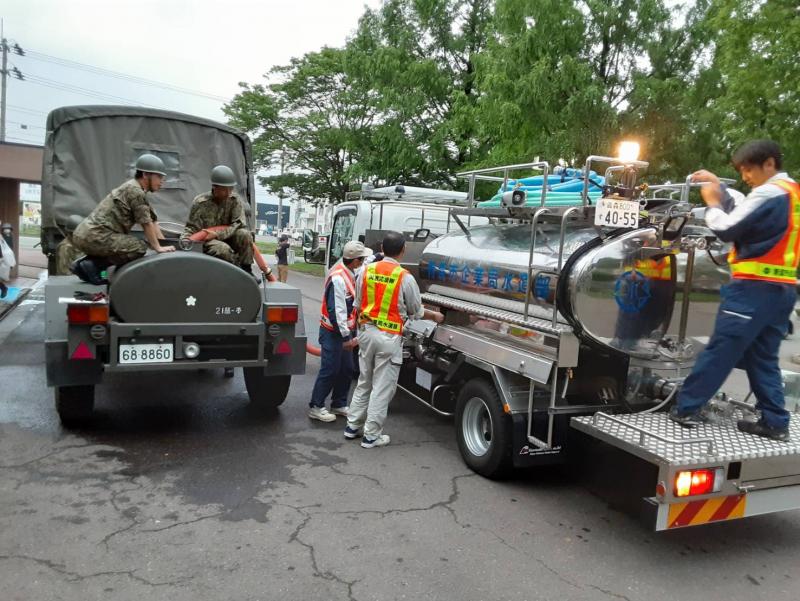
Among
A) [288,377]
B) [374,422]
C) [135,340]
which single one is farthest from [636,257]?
[135,340]

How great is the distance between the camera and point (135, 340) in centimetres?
503

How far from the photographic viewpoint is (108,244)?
5.22 meters

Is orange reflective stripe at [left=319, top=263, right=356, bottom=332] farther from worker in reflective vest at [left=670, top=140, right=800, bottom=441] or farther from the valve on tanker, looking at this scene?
worker in reflective vest at [left=670, top=140, right=800, bottom=441]

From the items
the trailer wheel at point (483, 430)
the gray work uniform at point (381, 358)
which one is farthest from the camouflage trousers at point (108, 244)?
the trailer wheel at point (483, 430)

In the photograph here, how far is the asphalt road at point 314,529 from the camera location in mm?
3346

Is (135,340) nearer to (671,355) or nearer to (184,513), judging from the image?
(184,513)

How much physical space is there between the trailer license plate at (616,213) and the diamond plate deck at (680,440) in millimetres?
1293

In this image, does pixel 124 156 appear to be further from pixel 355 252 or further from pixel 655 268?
pixel 655 268

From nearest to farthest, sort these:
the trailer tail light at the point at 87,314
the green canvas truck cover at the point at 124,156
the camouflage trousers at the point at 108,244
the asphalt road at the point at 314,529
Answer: the asphalt road at the point at 314,529 → the trailer tail light at the point at 87,314 → the camouflage trousers at the point at 108,244 → the green canvas truck cover at the point at 124,156

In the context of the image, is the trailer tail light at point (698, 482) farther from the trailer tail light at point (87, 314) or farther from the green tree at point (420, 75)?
the green tree at point (420, 75)

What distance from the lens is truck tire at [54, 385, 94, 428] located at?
17.5 ft

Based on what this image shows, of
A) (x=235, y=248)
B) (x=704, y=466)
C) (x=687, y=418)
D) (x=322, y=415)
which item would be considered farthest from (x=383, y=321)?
(x=704, y=466)

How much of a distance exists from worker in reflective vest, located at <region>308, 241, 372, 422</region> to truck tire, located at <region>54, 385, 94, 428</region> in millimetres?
1983

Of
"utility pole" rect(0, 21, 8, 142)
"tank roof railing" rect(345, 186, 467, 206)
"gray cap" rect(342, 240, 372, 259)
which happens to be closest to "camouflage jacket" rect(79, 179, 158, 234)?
"gray cap" rect(342, 240, 372, 259)
